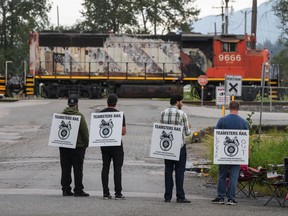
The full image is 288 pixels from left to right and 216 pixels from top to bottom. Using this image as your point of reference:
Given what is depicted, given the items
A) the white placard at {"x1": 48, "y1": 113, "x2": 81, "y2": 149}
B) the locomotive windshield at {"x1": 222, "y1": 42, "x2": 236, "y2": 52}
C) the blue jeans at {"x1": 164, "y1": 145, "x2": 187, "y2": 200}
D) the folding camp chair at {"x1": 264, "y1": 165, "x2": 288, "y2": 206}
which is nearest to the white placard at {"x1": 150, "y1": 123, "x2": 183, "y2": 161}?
the blue jeans at {"x1": 164, "y1": 145, "x2": 187, "y2": 200}

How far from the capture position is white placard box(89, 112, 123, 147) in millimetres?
13672

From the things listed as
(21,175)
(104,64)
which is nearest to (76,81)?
(104,64)

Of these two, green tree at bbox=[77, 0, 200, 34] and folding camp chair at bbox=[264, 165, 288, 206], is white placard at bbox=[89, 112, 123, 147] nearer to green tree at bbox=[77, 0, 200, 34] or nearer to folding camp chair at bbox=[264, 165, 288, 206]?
folding camp chair at bbox=[264, 165, 288, 206]

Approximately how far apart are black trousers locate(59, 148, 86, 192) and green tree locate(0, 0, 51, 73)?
2618 inches

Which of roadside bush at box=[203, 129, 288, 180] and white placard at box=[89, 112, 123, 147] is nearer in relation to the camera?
white placard at box=[89, 112, 123, 147]

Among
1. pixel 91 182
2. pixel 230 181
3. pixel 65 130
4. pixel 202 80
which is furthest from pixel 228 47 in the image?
pixel 230 181

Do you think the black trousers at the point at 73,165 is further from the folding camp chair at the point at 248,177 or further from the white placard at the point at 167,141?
the folding camp chair at the point at 248,177

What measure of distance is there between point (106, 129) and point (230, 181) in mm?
2596

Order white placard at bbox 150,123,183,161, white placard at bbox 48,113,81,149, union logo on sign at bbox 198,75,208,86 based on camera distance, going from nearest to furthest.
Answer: white placard at bbox 150,123,183,161 < white placard at bbox 48,113,81,149 < union logo on sign at bbox 198,75,208,86

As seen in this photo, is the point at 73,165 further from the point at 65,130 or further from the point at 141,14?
the point at 141,14

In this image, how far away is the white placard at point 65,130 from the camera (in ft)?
46.3

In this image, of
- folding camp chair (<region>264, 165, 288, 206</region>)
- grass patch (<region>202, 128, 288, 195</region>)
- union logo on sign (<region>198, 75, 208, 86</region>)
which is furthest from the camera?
union logo on sign (<region>198, 75, 208, 86</region>)

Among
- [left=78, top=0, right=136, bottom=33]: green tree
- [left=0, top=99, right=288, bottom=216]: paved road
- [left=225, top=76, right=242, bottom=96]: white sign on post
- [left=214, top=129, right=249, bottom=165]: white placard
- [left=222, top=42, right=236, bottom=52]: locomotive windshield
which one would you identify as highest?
[left=78, top=0, right=136, bottom=33]: green tree

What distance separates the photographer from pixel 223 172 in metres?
13.9
